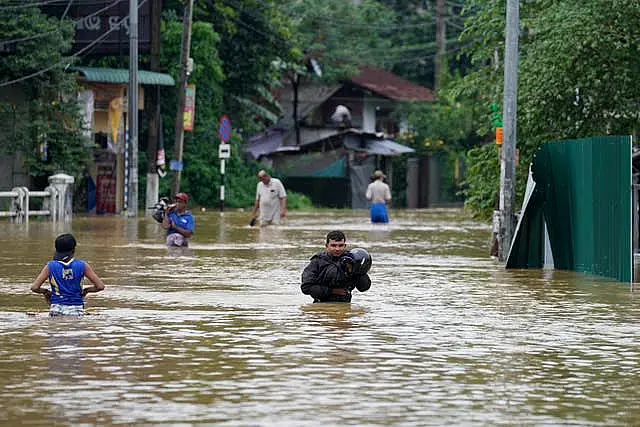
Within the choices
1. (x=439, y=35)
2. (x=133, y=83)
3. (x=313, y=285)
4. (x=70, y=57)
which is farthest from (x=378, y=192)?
(x=439, y=35)

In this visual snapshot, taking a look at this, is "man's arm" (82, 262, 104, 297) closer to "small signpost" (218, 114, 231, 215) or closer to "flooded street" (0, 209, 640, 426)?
"flooded street" (0, 209, 640, 426)

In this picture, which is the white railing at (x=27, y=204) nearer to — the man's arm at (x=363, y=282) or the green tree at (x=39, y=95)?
the green tree at (x=39, y=95)

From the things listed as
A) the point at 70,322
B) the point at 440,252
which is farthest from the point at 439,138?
the point at 70,322

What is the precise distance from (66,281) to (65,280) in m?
0.03

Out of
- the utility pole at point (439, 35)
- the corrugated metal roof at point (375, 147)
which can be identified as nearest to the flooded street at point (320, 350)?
the corrugated metal roof at point (375, 147)

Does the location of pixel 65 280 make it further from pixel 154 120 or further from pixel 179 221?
pixel 154 120

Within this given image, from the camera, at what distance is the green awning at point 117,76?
160 feet

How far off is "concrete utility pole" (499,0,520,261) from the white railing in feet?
58.5

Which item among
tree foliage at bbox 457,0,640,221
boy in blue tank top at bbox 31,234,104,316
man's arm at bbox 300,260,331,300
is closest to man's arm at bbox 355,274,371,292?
man's arm at bbox 300,260,331,300

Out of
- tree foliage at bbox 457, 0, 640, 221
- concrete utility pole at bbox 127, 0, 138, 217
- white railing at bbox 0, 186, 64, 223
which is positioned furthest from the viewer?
concrete utility pole at bbox 127, 0, 138, 217

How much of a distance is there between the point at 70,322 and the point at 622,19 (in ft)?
49.7

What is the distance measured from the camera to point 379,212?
42.7 m

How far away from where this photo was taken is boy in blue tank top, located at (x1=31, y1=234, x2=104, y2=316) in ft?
48.0

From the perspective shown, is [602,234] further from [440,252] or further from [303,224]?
[303,224]
